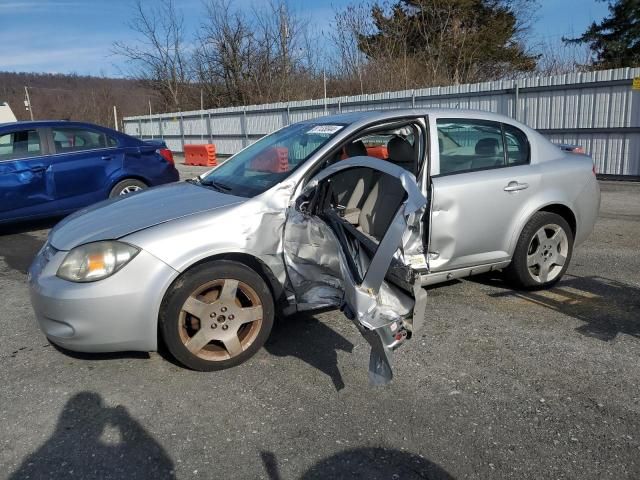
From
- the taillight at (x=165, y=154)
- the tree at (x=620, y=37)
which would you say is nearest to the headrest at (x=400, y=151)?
the taillight at (x=165, y=154)

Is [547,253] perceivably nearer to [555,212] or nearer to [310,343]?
[555,212]

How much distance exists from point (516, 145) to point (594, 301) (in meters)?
1.48

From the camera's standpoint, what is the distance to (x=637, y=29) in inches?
1040

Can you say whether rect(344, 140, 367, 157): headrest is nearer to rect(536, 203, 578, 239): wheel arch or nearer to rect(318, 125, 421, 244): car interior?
rect(318, 125, 421, 244): car interior

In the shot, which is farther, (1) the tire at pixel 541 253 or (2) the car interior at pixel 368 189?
(1) the tire at pixel 541 253

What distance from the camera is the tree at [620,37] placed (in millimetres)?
26219

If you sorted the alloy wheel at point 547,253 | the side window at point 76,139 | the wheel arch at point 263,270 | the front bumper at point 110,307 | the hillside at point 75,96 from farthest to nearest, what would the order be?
the hillside at point 75,96
the side window at point 76,139
the alloy wheel at point 547,253
the wheel arch at point 263,270
the front bumper at point 110,307

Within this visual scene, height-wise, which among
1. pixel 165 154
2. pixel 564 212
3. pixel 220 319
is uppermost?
pixel 165 154

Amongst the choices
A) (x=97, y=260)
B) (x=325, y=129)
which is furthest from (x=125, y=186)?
(x=97, y=260)

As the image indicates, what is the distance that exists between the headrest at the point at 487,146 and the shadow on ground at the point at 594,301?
4.12 feet

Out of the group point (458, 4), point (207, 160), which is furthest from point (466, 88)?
point (458, 4)

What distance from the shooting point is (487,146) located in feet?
14.5

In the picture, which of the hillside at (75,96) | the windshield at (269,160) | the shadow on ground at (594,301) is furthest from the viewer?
the hillside at (75,96)

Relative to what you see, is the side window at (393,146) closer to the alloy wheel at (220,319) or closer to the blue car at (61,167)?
the alloy wheel at (220,319)
